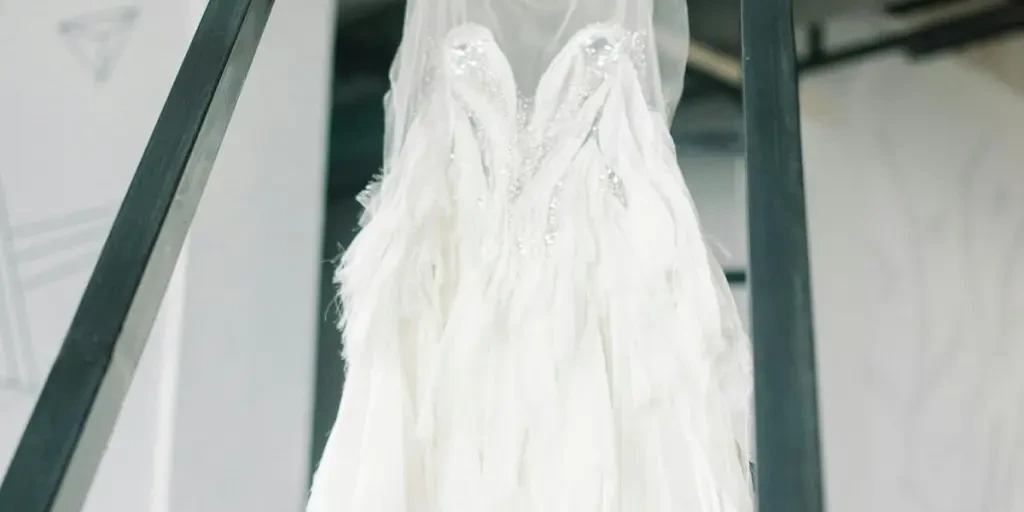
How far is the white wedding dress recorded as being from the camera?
1.76 feet

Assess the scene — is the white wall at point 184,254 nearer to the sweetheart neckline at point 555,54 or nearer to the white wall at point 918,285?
the sweetheart neckline at point 555,54

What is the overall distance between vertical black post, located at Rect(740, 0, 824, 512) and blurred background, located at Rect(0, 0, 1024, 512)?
1.14 feet

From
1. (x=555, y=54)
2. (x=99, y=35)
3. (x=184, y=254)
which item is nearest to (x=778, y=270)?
(x=555, y=54)

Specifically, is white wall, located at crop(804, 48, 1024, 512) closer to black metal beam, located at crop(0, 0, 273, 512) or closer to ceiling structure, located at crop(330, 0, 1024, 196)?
ceiling structure, located at crop(330, 0, 1024, 196)

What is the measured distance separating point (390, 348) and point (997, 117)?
0.97 m

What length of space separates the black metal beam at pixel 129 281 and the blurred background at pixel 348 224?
0.21 metres

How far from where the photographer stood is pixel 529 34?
2.23ft

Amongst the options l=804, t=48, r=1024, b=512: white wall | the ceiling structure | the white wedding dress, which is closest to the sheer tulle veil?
the white wedding dress

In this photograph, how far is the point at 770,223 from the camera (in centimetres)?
38

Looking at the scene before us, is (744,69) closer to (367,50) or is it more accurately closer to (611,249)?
(611,249)

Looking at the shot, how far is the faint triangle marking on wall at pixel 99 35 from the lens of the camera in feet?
2.30

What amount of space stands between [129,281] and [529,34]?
38 centimetres

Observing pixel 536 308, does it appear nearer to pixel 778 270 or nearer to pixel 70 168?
pixel 778 270

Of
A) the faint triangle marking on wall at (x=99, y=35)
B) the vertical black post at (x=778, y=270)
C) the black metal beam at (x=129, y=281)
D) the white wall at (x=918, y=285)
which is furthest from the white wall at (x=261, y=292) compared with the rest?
the white wall at (x=918, y=285)
